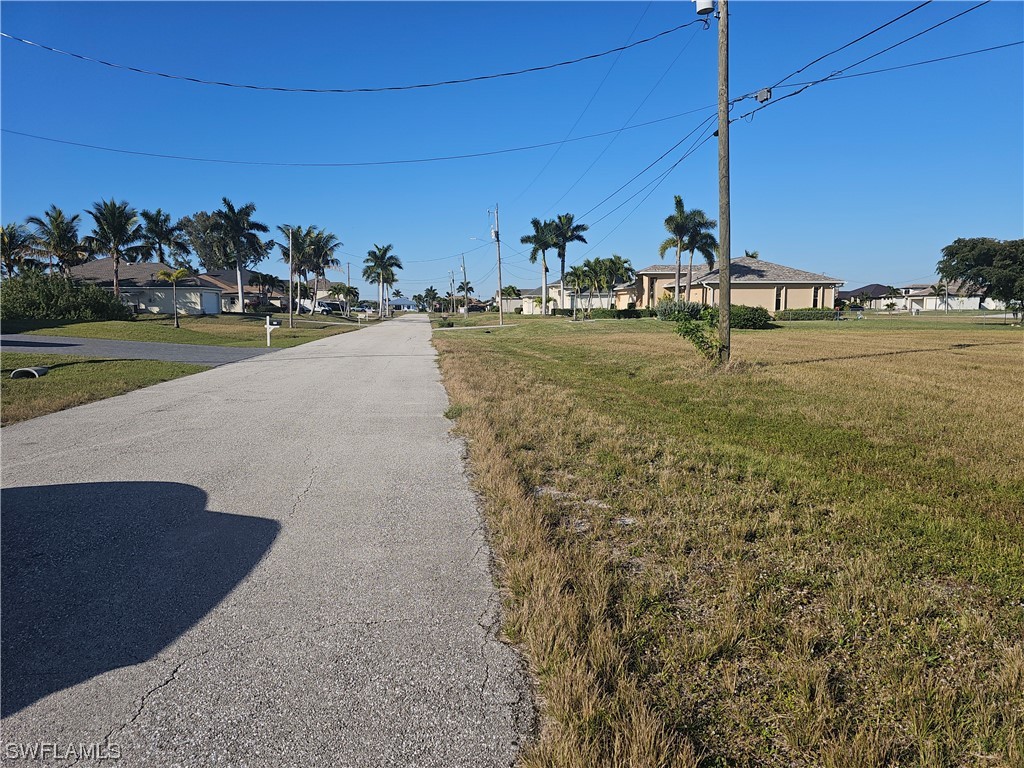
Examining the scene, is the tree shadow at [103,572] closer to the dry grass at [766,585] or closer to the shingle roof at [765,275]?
the dry grass at [766,585]

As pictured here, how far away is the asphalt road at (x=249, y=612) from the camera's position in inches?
87.9

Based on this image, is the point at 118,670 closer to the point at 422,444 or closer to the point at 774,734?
the point at 774,734

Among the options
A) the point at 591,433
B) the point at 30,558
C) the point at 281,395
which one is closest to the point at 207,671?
the point at 30,558

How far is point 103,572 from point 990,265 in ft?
215

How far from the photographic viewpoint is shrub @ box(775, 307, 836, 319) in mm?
53031

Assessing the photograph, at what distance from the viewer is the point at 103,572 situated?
3566mm

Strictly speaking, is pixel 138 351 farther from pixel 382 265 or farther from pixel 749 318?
pixel 382 265

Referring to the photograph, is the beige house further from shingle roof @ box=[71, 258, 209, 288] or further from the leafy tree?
shingle roof @ box=[71, 258, 209, 288]

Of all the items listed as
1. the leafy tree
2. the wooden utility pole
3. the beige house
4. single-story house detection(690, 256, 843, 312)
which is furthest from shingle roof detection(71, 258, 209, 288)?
the leafy tree

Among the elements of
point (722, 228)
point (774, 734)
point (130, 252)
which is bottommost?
point (774, 734)

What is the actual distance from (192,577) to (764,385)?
11918mm

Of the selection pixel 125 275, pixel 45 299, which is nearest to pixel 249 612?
pixel 45 299

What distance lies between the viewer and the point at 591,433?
7.94 m

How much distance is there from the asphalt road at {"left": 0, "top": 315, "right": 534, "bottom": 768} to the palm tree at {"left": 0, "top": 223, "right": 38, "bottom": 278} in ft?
182
